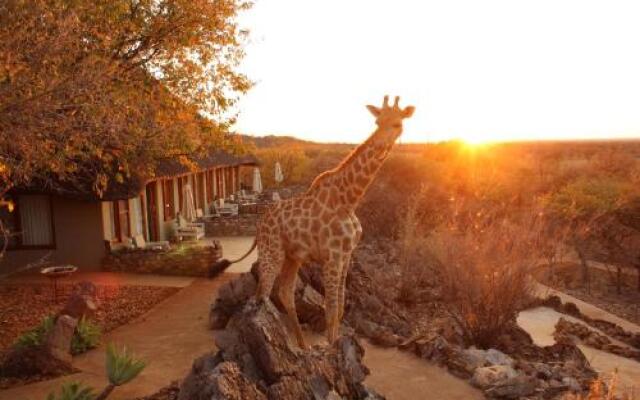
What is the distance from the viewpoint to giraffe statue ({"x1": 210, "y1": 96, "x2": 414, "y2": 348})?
269 inches

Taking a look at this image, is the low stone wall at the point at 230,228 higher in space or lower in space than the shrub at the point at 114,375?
lower

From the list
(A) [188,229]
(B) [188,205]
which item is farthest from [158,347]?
(B) [188,205]

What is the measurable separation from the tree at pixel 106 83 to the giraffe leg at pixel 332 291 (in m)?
3.46

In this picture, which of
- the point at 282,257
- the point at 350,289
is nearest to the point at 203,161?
the point at 350,289

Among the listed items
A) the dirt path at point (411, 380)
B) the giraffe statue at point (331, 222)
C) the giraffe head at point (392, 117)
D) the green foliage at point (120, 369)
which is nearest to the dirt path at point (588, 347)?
the dirt path at point (411, 380)

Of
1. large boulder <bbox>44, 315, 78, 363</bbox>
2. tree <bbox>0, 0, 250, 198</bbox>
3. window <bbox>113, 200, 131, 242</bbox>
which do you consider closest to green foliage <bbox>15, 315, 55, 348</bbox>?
large boulder <bbox>44, 315, 78, 363</bbox>

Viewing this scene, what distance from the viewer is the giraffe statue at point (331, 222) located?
22.4 feet

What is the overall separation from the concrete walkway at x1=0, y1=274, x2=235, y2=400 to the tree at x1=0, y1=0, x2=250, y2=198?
2690 millimetres

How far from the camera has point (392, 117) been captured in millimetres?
6715

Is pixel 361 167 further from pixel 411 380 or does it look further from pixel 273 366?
pixel 273 366

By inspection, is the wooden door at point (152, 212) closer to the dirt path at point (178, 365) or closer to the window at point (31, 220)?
the window at point (31, 220)

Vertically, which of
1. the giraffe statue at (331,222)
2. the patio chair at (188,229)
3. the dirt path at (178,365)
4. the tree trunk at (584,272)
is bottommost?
the tree trunk at (584,272)

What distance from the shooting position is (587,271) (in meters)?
18.7

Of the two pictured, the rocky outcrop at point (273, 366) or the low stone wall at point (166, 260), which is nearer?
the rocky outcrop at point (273, 366)
